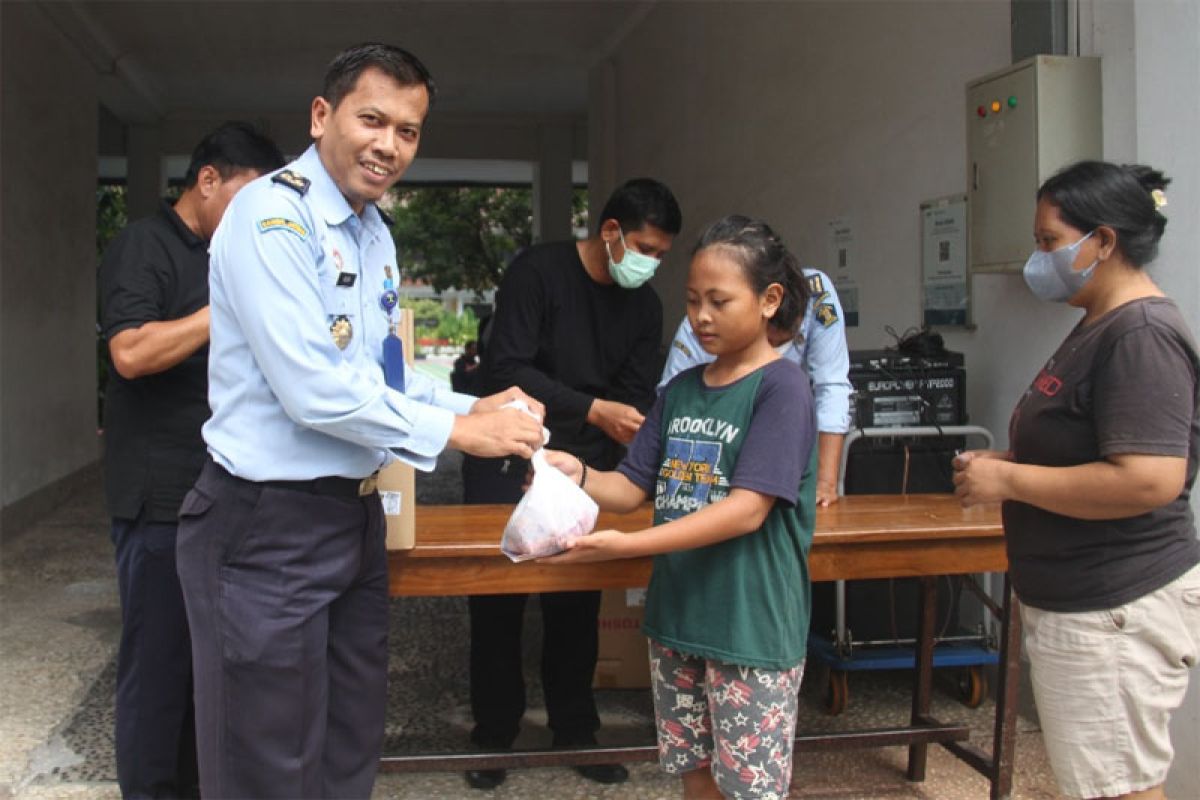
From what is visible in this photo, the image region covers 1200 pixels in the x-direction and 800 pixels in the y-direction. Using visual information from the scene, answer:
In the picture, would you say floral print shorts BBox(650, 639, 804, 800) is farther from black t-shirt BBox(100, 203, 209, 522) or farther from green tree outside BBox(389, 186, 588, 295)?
green tree outside BBox(389, 186, 588, 295)

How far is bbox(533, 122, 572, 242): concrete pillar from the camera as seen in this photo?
46.8 ft

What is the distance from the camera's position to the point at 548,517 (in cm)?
208

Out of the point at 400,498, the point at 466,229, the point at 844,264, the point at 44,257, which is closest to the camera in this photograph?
the point at 400,498

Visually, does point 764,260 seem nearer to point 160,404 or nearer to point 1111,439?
point 1111,439

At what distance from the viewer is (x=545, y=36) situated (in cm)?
994

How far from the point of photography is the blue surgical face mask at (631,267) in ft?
10.5

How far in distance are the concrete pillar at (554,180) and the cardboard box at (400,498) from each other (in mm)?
11893

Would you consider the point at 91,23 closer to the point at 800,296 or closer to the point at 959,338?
the point at 959,338

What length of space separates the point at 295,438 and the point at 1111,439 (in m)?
1.50

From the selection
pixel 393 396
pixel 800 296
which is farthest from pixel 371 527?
pixel 800 296

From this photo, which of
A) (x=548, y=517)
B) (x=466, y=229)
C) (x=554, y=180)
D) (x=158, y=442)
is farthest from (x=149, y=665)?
(x=466, y=229)

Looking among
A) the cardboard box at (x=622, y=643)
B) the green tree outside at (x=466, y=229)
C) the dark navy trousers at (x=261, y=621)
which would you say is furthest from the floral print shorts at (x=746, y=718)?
the green tree outside at (x=466, y=229)

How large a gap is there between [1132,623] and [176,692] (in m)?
2.29

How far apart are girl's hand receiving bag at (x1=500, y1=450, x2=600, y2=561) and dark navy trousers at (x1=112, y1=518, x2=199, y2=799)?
118 cm
